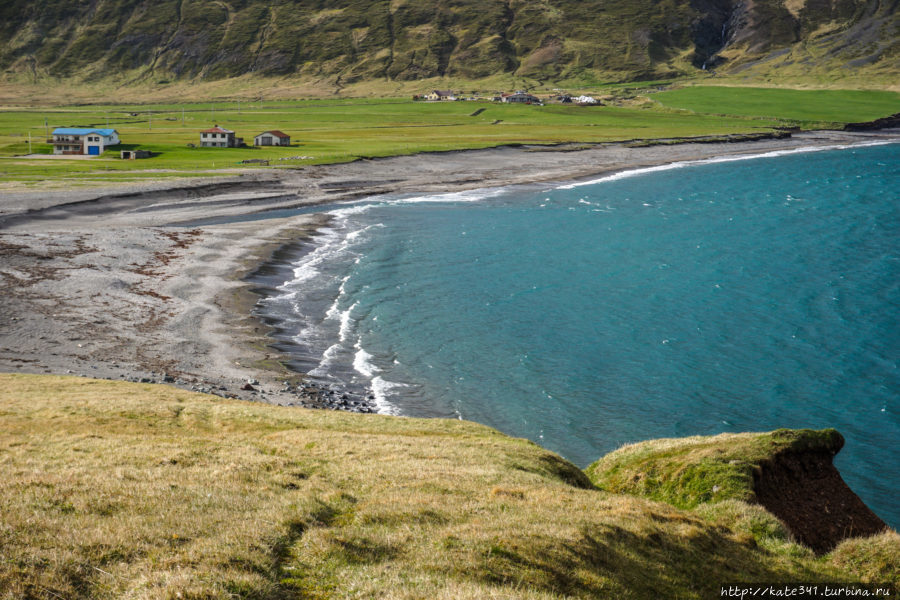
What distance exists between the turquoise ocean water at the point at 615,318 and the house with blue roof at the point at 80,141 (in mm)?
68008

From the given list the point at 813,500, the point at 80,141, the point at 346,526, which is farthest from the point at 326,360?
the point at 80,141

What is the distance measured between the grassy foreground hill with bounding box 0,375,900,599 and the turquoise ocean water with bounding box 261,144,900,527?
15283 mm

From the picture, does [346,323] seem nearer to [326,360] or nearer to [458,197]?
[326,360]

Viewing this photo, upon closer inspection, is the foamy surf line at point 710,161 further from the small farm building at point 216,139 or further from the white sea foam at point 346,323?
the small farm building at point 216,139

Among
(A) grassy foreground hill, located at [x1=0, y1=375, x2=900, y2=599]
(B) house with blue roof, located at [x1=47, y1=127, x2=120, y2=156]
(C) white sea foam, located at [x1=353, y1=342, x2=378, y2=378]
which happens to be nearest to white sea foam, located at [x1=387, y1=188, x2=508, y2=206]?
(C) white sea foam, located at [x1=353, y1=342, x2=378, y2=378]

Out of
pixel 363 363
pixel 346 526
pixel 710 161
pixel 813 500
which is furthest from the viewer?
pixel 710 161

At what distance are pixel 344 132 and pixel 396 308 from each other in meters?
133

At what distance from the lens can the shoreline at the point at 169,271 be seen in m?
46.5

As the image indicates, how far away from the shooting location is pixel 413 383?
159 feet

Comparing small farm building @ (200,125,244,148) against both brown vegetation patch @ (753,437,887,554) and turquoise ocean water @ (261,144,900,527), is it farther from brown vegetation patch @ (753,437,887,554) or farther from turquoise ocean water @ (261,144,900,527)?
brown vegetation patch @ (753,437,887,554)

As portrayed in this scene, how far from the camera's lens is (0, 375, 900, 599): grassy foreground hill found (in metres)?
14.8

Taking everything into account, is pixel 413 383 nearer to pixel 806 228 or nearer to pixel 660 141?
pixel 806 228

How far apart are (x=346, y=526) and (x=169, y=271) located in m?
57.6

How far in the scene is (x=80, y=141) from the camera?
146 meters
